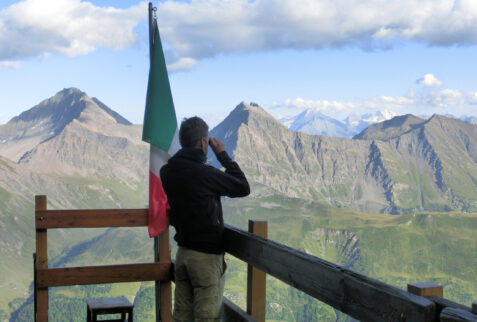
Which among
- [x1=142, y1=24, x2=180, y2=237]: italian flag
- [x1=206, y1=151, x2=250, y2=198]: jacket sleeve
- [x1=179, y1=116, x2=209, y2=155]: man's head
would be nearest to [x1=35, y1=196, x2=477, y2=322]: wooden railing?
[x1=142, y1=24, x2=180, y2=237]: italian flag

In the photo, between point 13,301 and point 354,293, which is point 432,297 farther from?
point 13,301

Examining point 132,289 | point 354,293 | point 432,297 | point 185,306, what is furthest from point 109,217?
point 132,289

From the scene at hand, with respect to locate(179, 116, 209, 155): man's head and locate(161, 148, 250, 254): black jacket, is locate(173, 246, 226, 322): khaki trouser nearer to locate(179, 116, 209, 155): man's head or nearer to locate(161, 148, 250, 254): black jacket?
locate(161, 148, 250, 254): black jacket

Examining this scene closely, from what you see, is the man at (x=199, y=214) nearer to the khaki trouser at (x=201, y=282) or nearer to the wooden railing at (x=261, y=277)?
the khaki trouser at (x=201, y=282)

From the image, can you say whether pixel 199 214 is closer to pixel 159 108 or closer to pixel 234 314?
pixel 234 314

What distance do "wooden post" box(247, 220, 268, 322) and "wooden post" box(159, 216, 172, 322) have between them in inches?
102

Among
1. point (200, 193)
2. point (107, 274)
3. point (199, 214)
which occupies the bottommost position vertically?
point (107, 274)

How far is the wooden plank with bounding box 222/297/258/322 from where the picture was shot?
5.03 meters

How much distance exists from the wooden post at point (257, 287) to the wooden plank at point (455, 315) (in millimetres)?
2474

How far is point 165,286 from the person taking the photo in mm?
7461

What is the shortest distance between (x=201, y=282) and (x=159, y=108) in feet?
9.85

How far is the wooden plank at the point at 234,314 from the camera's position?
16.5ft

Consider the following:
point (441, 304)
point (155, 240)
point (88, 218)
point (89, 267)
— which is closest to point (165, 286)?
point (155, 240)


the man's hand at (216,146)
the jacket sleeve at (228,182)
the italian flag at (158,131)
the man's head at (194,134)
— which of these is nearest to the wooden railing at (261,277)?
the italian flag at (158,131)
